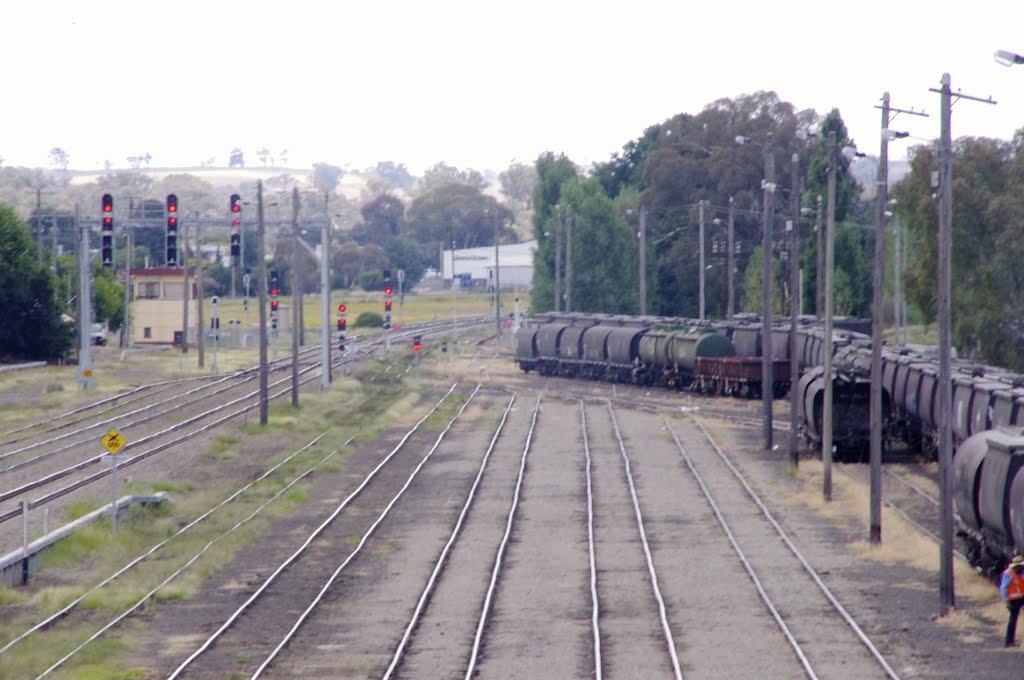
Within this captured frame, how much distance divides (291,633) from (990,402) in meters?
17.6

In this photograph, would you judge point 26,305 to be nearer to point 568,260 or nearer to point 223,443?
point 568,260

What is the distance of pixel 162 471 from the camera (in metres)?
37.3

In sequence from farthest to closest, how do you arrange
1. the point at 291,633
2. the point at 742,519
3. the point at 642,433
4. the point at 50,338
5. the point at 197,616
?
the point at 50,338, the point at 642,433, the point at 742,519, the point at 197,616, the point at 291,633

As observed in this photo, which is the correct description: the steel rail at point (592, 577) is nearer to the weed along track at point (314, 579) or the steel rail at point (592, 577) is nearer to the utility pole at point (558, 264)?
the weed along track at point (314, 579)

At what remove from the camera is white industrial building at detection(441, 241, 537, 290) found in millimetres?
179225

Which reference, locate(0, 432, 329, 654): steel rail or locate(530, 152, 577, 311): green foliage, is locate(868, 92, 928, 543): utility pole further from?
locate(530, 152, 577, 311): green foliage

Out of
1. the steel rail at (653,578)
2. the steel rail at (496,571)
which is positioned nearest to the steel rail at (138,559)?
the steel rail at (496,571)

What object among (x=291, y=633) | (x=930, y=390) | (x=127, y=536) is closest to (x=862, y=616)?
(x=291, y=633)

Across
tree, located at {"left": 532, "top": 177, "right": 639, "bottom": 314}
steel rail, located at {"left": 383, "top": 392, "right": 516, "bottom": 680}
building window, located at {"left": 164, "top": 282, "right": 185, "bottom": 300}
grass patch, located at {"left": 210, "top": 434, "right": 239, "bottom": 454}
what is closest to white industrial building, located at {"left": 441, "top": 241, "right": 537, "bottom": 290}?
building window, located at {"left": 164, "top": 282, "right": 185, "bottom": 300}

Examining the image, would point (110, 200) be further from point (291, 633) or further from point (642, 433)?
point (291, 633)

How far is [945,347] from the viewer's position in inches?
808

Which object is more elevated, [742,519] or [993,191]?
[993,191]

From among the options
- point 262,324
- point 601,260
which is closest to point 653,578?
point 262,324

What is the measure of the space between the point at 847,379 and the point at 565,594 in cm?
1776
